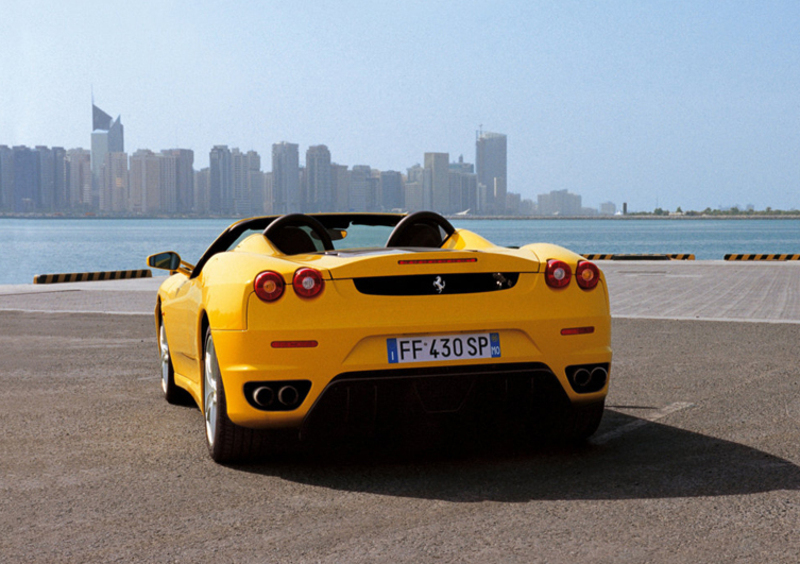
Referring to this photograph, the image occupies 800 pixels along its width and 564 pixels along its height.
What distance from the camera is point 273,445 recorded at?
5055mm

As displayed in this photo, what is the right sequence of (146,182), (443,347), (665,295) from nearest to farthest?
(443,347)
(665,295)
(146,182)

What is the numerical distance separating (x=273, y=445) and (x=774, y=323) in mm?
9180

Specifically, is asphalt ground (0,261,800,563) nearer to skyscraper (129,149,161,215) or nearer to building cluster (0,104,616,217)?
building cluster (0,104,616,217)

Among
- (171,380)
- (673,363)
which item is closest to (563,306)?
(171,380)

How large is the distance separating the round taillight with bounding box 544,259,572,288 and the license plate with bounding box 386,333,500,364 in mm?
410

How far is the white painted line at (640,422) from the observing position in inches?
218

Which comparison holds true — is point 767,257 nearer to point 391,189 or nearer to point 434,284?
point 434,284

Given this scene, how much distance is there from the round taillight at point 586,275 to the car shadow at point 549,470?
89cm

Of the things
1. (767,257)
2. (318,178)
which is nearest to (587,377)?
(767,257)

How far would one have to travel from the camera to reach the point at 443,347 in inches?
182

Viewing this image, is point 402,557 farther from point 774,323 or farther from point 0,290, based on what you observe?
point 0,290

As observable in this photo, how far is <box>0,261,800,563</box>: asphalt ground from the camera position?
3.56 metres

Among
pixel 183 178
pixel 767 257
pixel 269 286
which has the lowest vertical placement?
pixel 767 257

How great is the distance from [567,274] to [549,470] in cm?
97
